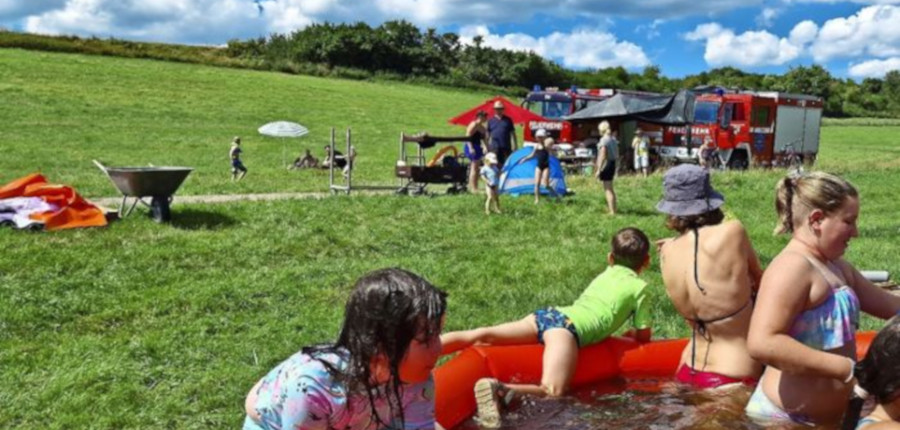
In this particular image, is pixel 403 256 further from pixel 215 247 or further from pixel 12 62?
pixel 12 62

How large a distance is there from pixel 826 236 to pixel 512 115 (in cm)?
1907

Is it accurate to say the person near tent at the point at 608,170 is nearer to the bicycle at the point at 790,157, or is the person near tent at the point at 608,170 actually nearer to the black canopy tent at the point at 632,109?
the black canopy tent at the point at 632,109

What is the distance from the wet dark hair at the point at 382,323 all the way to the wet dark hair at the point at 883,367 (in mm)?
1543

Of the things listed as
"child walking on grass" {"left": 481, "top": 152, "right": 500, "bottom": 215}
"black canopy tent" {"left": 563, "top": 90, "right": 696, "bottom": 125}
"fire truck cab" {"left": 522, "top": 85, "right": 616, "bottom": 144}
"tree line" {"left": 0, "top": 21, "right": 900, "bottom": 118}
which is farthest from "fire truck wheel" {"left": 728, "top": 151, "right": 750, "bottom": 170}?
"tree line" {"left": 0, "top": 21, "right": 900, "bottom": 118}

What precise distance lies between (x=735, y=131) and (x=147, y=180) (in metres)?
18.1

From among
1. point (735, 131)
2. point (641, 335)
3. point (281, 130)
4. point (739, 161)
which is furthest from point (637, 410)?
point (739, 161)

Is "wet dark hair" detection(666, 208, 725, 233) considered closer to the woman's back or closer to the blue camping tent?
the woman's back

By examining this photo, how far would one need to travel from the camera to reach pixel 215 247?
31.6ft

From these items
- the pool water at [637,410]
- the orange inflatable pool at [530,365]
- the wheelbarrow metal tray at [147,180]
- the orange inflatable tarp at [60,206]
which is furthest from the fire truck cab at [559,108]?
the pool water at [637,410]

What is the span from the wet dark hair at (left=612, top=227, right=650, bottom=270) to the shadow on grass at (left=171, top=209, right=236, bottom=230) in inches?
258

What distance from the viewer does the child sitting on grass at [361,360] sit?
269cm

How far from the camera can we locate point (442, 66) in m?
71.4

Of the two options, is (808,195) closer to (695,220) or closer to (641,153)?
(695,220)

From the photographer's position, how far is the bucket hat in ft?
15.3
